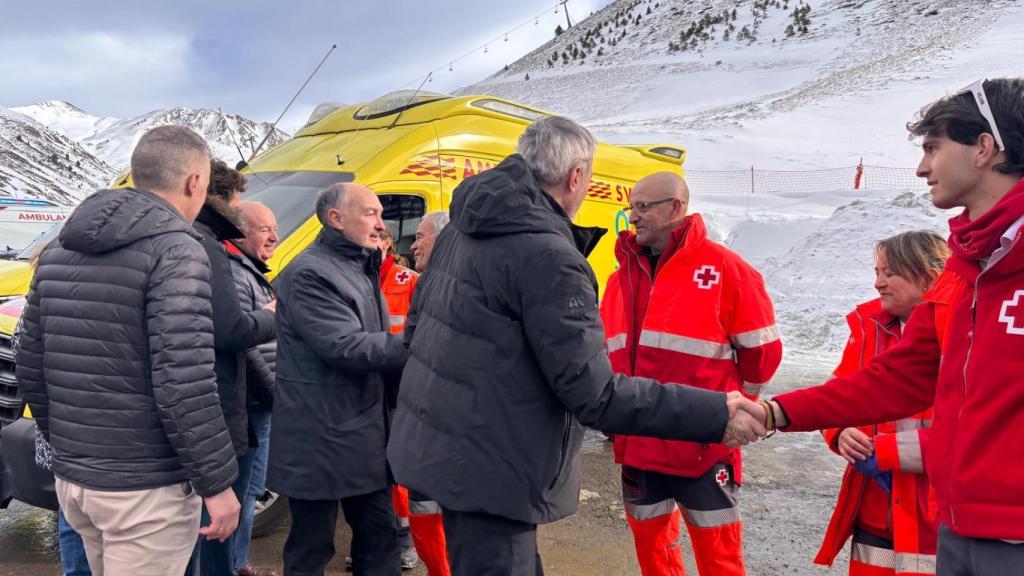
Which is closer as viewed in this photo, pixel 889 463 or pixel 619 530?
pixel 889 463

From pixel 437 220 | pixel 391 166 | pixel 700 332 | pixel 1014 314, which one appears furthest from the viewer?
pixel 391 166

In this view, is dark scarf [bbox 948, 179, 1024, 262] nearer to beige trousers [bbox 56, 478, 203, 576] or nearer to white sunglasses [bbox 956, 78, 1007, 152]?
white sunglasses [bbox 956, 78, 1007, 152]

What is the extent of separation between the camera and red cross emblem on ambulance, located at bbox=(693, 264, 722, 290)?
10.1 ft

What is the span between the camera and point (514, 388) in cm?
207

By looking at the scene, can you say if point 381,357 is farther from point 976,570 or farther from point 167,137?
point 976,570

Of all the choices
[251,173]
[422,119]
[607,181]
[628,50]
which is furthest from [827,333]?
[628,50]

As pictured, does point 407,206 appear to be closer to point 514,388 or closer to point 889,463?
point 514,388

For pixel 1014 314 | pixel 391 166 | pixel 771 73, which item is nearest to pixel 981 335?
pixel 1014 314

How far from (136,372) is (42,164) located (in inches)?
6251

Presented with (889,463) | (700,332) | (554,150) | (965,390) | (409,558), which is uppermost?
(554,150)

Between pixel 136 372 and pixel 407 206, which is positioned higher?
pixel 407 206

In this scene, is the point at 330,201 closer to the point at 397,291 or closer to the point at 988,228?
the point at 397,291

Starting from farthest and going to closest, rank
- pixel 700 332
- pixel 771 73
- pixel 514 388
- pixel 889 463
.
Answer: pixel 771 73 < pixel 700 332 < pixel 889 463 < pixel 514 388

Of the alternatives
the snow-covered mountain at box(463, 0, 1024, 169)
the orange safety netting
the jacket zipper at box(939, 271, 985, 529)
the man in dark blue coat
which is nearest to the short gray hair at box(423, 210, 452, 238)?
the man in dark blue coat
